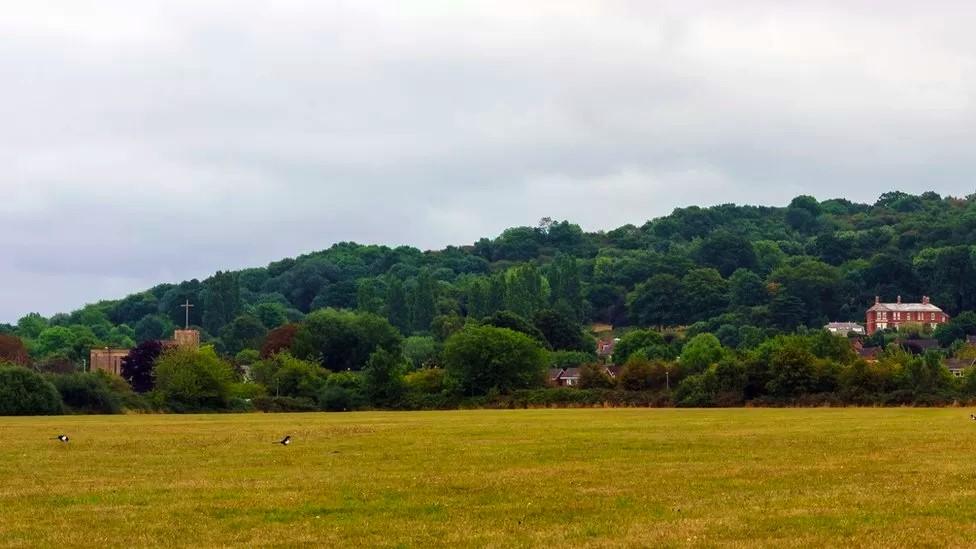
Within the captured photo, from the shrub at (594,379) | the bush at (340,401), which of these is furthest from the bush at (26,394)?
the shrub at (594,379)

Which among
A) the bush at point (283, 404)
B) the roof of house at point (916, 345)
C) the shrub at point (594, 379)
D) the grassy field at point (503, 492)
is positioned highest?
the roof of house at point (916, 345)

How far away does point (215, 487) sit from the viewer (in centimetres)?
2767

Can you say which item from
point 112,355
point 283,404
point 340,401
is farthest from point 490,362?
point 112,355

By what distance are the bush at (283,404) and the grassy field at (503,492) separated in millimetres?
62821

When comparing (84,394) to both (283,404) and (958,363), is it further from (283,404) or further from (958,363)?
(958,363)

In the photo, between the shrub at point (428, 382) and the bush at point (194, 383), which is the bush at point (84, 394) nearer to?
the bush at point (194, 383)

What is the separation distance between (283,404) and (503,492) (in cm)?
8258

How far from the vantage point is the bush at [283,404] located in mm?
106062

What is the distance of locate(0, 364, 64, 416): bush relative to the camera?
92.6 metres

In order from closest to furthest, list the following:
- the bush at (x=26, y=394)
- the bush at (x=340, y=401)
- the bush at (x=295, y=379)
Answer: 1. the bush at (x=26, y=394)
2. the bush at (x=340, y=401)
3. the bush at (x=295, y=379)

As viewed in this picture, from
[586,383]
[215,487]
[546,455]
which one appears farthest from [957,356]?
[215,487]

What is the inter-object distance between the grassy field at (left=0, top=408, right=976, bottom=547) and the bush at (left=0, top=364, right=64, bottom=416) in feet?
173

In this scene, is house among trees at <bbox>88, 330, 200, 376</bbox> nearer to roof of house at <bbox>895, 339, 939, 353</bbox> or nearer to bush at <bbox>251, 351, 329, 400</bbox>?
bush at <bbox>251, 351, 329, 400</bbox>

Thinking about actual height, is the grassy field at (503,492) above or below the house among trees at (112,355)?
below
